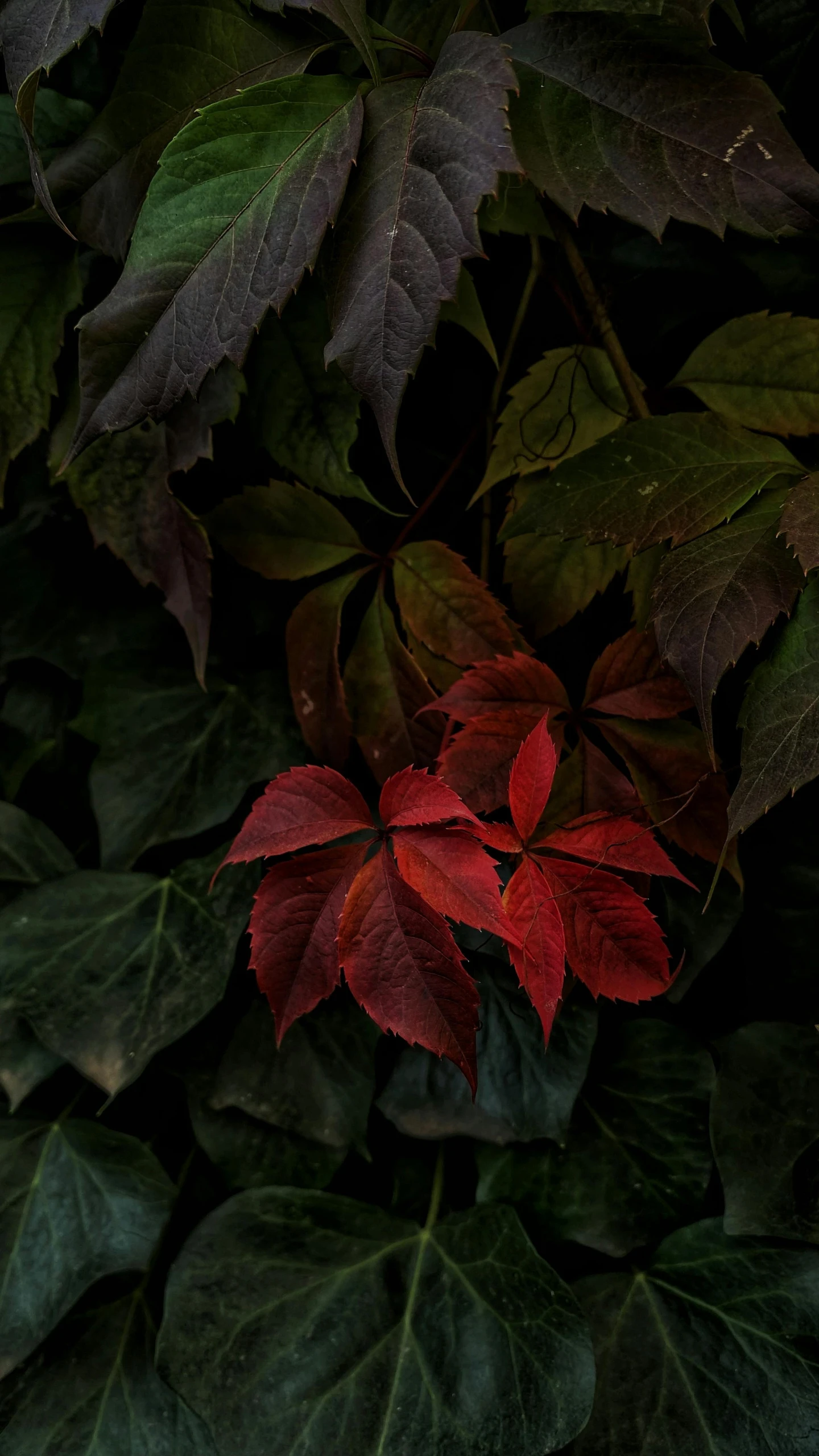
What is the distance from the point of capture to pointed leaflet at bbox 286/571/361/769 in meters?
0.75

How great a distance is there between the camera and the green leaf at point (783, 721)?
52 centimetres

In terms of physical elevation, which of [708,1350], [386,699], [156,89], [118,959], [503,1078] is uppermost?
[156,89]

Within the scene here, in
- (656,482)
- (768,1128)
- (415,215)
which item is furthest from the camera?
(768,1128)

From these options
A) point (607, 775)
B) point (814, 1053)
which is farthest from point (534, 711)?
point (814, 1053)

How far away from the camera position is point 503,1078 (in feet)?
2.36

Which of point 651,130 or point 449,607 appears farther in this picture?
point 449,607

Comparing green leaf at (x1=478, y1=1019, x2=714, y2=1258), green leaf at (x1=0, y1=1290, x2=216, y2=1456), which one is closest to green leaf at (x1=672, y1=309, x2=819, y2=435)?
green leaf at (x1=478, y1=1019, x2=714, y2=1258)

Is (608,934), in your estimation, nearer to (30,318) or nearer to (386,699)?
(386,699)

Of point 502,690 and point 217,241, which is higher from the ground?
point 217,241

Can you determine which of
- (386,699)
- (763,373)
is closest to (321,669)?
(386,699)

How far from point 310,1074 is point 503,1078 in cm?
16

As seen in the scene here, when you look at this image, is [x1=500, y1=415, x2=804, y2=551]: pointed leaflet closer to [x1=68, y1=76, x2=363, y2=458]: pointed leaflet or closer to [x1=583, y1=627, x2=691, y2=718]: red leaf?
A: [x1=583, y1=627, x2=691, y2=718]: red leaf

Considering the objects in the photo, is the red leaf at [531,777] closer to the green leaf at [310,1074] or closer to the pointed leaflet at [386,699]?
the pointed leaflet at [386,699]

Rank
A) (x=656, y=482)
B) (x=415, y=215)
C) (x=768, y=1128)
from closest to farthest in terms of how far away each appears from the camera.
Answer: (x=415, y=215) < (x=656, y=482) < (x=768, y=1128)
